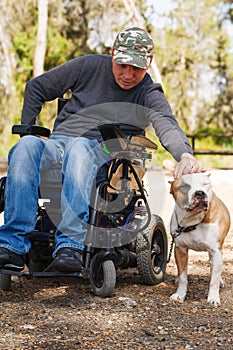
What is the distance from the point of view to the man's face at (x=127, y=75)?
13.1 feet

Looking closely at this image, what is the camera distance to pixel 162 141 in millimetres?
3777

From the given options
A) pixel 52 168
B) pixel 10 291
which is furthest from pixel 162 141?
pixel 10 291

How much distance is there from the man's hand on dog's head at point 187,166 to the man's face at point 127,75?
0.72 m

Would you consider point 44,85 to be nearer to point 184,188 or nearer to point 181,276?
point 184,188

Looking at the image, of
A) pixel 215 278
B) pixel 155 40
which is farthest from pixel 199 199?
pixel 155 40

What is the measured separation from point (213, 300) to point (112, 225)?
0.74 meters

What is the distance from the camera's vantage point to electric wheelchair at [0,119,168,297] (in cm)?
370

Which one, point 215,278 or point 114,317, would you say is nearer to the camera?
point 114,317

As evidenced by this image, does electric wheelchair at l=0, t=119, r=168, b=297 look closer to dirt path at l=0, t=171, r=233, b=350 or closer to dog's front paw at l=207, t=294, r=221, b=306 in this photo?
dirt path at l=0, t=171, r=233, b=350

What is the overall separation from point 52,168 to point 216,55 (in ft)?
116

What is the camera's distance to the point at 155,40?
31.2 meters

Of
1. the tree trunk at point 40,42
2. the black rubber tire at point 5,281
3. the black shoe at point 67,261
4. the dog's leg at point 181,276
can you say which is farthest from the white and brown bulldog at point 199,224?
the tree trunk at point 40,42

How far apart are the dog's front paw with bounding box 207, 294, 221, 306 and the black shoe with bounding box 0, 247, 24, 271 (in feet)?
3.59

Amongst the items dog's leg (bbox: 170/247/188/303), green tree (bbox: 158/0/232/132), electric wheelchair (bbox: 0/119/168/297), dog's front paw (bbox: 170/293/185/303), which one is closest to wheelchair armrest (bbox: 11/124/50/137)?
electric wheelchair (bbox: 0/119/168/297)
